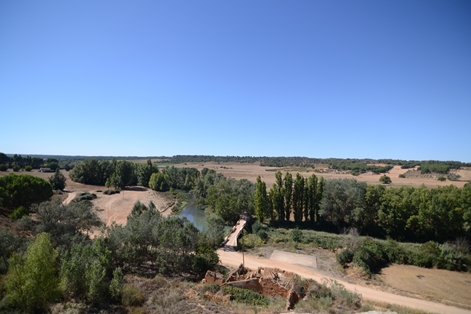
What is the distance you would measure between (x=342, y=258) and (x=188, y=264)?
50.0ft

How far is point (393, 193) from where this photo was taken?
34.9m

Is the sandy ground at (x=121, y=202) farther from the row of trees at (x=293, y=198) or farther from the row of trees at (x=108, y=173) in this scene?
the row of trees at (x=293, y=198)

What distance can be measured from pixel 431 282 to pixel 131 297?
24.1 meters

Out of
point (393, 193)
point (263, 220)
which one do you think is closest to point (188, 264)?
point (263, 220)

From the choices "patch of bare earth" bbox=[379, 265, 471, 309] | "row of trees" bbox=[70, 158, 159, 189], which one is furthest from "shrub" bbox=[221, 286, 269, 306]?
"row of trees" bbox=[70, 158, 159, 189]

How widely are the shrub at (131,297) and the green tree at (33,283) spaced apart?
3.16 meters

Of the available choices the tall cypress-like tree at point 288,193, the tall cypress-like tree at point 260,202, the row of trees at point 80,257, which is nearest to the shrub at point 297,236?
the tall cypress-like tree at point 288,193

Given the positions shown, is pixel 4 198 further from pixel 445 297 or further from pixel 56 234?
pixel 445 297

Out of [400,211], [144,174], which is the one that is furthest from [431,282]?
[144,174]

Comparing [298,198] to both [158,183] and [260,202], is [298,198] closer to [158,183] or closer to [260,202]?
[260,202]

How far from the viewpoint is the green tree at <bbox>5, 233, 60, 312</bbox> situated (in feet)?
36.3

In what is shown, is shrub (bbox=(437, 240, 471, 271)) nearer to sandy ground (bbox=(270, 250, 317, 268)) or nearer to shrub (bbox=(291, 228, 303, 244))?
sandy ground (bbox=(270, 250, 317, 268))

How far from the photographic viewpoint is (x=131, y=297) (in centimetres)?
1341

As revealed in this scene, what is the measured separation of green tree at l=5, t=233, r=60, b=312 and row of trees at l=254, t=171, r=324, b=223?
3135 cm
